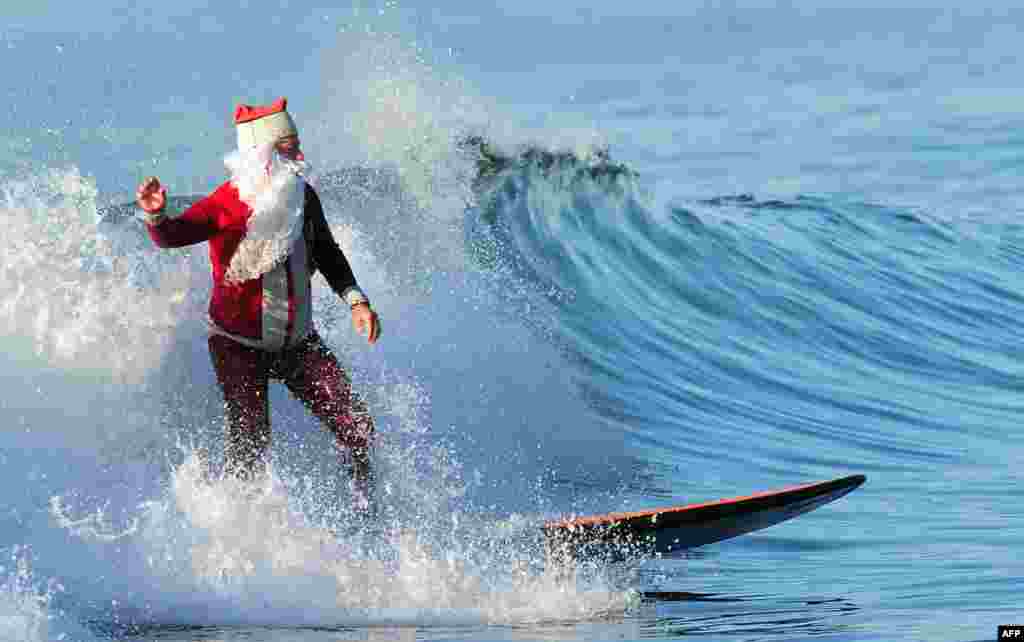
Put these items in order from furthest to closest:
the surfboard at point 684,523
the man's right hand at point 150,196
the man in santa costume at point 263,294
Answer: the surfboard at point 684,523
the man in santa costume at point 263,294
the man's right hand at point 150,196

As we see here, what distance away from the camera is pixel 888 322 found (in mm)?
15016

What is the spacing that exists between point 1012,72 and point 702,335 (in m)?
33.4

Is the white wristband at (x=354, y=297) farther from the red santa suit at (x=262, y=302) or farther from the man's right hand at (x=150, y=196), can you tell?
the man's right hand at (x=150, y=196)

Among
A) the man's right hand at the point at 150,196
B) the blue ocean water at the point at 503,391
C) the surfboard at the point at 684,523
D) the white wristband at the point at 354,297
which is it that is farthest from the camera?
the surfboard at the point at 684,523

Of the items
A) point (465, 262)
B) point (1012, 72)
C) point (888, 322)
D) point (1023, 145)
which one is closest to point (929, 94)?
point (1012, 72)

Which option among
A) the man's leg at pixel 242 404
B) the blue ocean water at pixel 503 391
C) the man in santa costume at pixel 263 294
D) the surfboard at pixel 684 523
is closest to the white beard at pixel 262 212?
the man in santa costume at pixel 263 294

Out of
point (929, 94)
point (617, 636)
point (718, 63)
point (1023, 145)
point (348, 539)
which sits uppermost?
point (718, 63)

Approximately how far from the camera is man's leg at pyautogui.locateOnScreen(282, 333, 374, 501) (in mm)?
6590

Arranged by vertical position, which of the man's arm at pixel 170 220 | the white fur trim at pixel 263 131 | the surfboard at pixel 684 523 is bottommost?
the surfboard at pixel 684 523

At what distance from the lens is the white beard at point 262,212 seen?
21.1 ft

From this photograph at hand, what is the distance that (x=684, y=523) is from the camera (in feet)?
23.9

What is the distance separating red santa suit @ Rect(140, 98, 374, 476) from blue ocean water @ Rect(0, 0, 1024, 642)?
257mm

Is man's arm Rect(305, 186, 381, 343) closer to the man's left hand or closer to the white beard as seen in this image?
the man's left hand

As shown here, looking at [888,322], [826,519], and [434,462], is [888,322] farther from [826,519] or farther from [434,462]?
[434,462]
